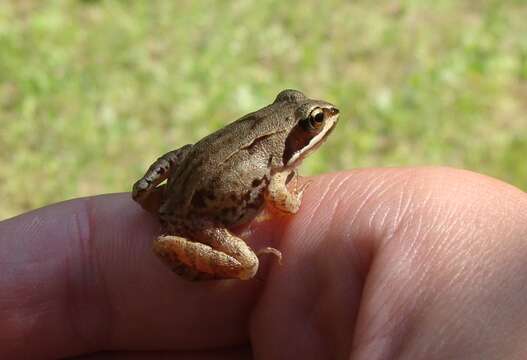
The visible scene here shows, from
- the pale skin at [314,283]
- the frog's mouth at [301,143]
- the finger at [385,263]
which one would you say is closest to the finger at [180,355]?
the pale skin at [314,283]

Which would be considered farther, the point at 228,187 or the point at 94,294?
the point at 94,294

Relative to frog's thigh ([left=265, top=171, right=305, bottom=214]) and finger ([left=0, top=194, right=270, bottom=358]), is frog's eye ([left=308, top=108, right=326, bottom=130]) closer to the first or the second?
frog's thigh ([left=265, top=171, right=305, bottom=214])

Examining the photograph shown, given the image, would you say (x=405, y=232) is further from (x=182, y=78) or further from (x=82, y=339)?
(x=182, y=78)

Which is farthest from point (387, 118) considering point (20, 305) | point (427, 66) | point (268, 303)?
point (20, 305)

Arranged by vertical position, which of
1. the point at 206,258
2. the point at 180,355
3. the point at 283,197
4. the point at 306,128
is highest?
the point at 306,128

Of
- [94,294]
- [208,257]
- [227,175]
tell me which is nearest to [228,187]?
[227,175]

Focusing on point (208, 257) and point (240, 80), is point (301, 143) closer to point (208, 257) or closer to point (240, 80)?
point (208, 257)
